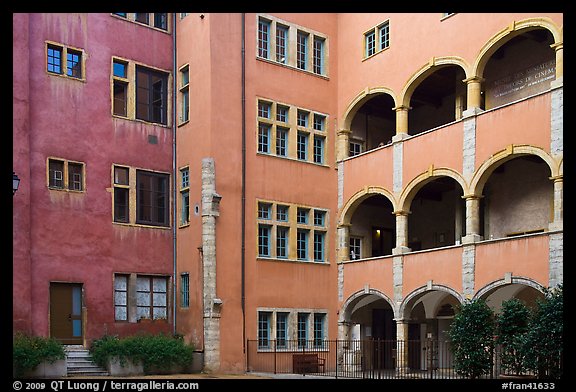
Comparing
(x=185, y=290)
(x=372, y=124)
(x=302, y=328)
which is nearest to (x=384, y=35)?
(x=372, y=124)

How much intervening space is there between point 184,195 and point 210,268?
3.26 m

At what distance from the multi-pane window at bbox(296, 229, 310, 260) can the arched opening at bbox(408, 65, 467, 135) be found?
22.8ft

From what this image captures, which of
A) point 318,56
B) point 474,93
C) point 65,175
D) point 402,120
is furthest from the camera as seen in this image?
point 318,56

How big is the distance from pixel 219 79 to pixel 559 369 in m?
14.0

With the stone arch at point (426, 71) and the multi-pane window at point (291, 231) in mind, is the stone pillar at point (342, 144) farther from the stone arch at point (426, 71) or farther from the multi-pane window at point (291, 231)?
the stone arch at point (426, 71)

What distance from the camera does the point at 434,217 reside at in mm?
28922

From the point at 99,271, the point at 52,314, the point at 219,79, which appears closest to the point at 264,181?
the point at 219,79

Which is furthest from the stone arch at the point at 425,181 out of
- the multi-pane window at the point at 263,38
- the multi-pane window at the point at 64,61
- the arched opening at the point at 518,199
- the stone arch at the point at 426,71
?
the multi-pane window at the point at 64,61

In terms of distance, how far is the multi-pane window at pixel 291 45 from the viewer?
84.7ft

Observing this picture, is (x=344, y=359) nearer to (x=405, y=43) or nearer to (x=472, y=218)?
(x=472, y=218)

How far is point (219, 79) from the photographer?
943 inches

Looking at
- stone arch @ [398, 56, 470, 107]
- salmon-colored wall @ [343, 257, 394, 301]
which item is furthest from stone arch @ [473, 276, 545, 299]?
stone arch @ [398, 56, 470, 107]

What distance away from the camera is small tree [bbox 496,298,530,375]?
57.2 ft

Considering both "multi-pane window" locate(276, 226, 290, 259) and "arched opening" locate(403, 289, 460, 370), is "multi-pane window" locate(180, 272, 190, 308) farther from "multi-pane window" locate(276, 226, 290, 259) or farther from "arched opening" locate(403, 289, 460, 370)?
"arched opening" locate(403, 289, 460, 370)
